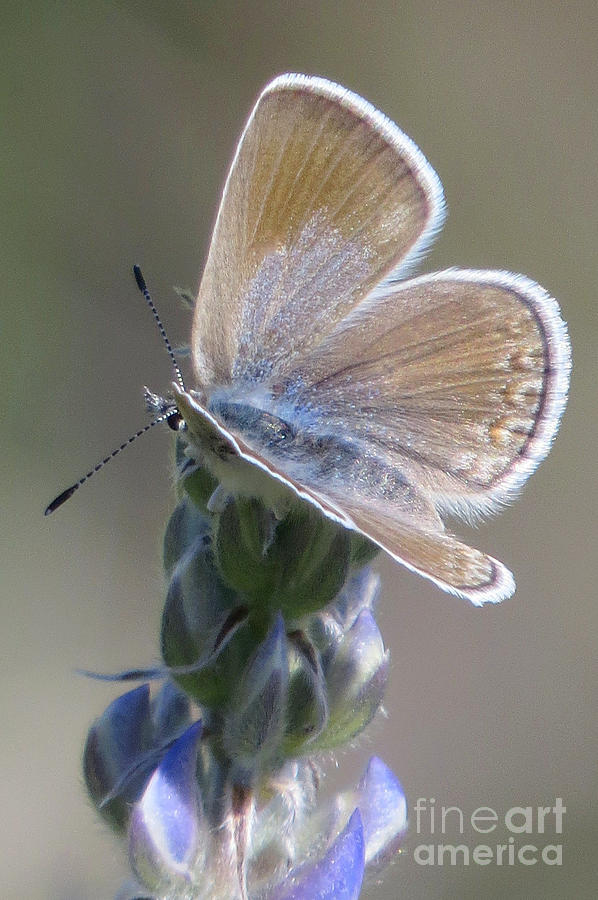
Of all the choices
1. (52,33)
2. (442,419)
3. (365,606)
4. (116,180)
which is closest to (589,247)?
(116,180)

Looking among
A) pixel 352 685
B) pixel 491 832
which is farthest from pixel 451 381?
pixel 491 832

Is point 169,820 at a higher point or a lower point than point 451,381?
lower

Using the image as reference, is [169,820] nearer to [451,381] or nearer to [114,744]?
[114,744]

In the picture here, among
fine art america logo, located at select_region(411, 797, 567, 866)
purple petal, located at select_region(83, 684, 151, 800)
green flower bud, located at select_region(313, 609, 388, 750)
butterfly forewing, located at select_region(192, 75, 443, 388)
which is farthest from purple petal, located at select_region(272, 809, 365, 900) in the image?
fine art america logo, located at select_region(411, 797, 567, 866)

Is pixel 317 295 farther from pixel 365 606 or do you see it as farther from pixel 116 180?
pixel 116 180

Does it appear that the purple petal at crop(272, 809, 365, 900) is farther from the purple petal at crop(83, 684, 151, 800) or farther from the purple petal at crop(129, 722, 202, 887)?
the purple petal at crop(83, 684, 151, 800)

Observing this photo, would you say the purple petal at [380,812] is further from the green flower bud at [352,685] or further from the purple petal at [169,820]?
the purple petal at [169,820]

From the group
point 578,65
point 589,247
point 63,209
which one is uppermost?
point 63,209
